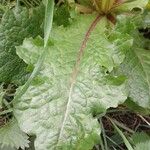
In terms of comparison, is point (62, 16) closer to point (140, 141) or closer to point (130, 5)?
point (130, 5)

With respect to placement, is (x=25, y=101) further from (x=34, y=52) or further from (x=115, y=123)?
(x=115, y=123)

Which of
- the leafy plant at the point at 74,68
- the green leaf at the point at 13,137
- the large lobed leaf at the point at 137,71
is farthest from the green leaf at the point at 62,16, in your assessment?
the green leaf at the point at 13,137

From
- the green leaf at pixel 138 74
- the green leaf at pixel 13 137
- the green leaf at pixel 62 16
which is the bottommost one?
the green leaf at pixel 138 74

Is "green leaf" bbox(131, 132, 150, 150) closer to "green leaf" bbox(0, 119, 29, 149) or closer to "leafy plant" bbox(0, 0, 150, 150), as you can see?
"leafy plant" bbox(0, 0, 150, 150)

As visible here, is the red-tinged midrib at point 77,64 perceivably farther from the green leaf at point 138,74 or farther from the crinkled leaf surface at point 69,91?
the green leaf at point 138,74

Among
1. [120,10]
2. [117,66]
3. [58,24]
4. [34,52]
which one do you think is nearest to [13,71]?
[34,52]

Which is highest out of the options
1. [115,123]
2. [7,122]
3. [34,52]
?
[34,52]

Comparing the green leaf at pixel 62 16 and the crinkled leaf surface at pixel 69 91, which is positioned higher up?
the green leaf at pixel 62 16

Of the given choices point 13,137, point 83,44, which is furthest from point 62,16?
point 13,137
